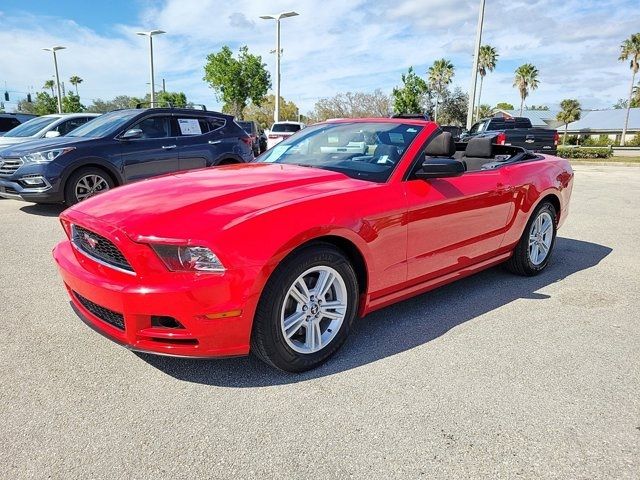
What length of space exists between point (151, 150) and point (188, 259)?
→ 615cm

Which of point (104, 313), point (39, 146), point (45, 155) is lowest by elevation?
point (104, 313)

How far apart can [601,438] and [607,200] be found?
30.1 feet

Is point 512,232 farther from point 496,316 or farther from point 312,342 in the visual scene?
point 312,342

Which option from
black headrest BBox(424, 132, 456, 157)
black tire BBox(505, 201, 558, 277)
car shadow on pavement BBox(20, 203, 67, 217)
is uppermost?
black headrest BBox(424, 132, 456, 157)

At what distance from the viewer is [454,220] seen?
368 centimetres

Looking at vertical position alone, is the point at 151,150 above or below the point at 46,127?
below

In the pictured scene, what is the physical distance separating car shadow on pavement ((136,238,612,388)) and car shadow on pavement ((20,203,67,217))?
559 centimetres

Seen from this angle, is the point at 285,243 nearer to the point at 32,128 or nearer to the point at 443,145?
the point at 443,145

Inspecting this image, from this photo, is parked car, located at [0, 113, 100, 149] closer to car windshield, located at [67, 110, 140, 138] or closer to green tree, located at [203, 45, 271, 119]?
car windshield, located at [67, 110, 140, 138]

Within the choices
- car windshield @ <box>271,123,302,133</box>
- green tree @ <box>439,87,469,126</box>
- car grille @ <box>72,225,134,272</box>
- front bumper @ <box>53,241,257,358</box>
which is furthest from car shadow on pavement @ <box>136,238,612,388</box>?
green tree @ <box>439,87,469,126</box>

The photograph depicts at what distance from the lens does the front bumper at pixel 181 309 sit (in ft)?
8.04

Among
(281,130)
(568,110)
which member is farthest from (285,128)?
(568,110)

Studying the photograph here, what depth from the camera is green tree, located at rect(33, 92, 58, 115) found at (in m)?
60.1

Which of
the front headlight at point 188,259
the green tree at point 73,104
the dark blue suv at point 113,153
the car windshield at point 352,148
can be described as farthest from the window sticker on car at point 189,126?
the green tree at point 73,104
